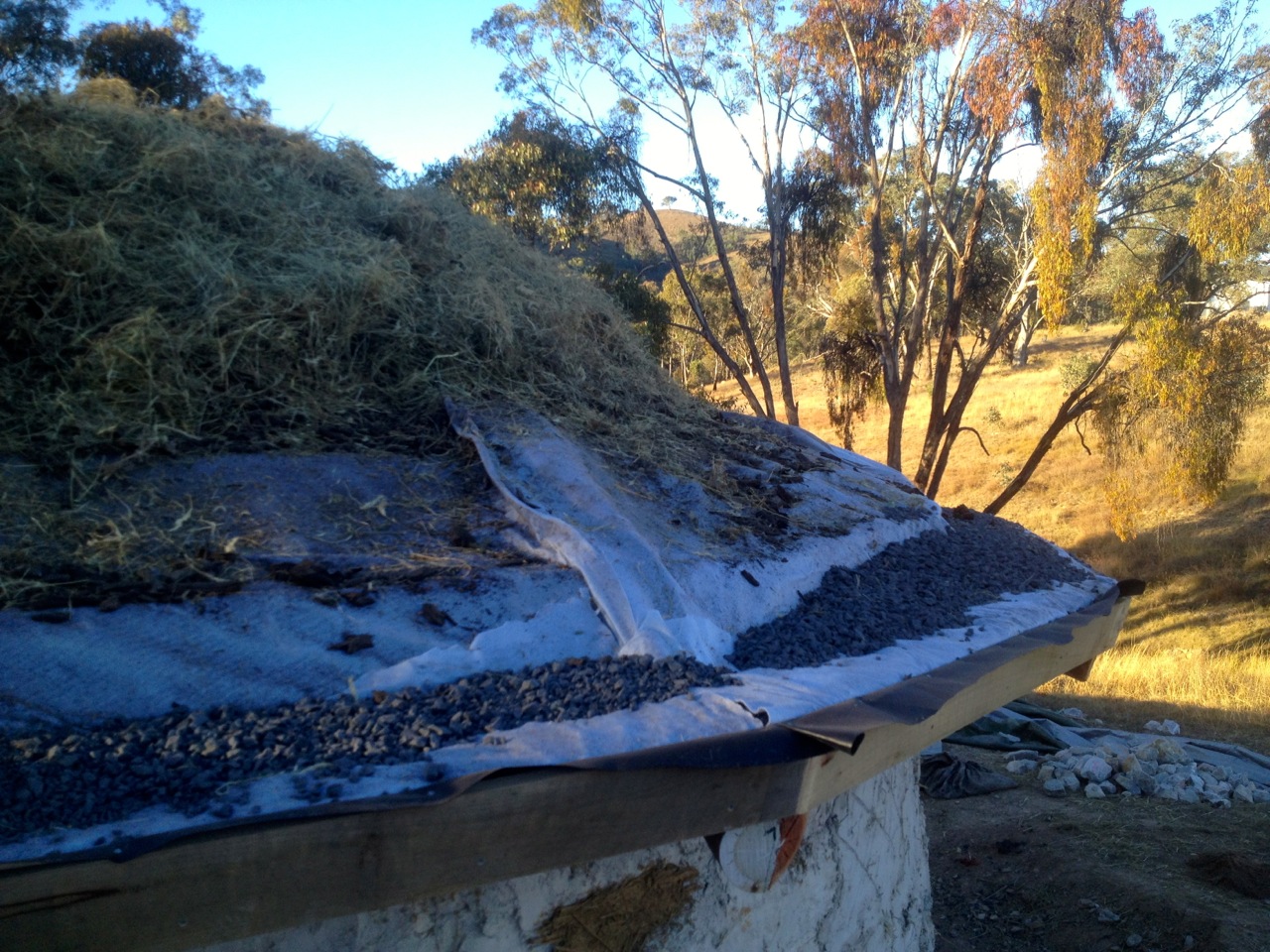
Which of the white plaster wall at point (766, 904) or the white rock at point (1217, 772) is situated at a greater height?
the white plaster wall at point (766, 904)

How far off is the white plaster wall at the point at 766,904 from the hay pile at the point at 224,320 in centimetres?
109

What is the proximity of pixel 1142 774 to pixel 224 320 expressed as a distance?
694 cm

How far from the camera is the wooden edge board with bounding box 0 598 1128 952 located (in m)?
1.56

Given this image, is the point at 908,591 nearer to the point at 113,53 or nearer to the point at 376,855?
the point at 376,855

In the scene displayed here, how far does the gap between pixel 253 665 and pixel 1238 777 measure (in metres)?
7.64

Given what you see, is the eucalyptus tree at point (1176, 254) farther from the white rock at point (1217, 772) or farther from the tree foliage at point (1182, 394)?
the white rock at point (1217, 772)

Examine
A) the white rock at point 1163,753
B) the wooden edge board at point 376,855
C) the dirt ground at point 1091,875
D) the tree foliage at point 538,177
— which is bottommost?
the dirt ground at point 1091,875

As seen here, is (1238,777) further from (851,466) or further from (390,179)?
(390,179)

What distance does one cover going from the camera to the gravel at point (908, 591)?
299 cm

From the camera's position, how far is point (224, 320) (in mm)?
3301

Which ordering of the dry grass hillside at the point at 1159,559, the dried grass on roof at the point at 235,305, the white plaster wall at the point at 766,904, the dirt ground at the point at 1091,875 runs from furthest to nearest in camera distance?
the dry grass hillside at the point at 1159,559
the dirt ground at the point at 1091,875
the dried grass on roof at the point at 235,305
the white plaster wall at the point at 766,904

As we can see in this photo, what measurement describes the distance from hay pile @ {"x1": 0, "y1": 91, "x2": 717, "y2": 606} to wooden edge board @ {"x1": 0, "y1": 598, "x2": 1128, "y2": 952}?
3.10 ft

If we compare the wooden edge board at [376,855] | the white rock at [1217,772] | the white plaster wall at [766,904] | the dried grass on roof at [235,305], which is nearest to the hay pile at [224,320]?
the dried grass on roof at [235,305]

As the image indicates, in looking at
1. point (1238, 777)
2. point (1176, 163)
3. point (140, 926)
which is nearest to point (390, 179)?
A: point (140, 926)
